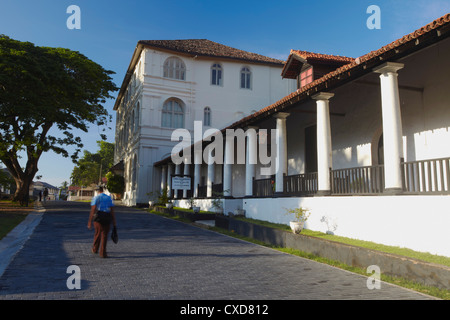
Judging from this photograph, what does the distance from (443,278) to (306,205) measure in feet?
19.7

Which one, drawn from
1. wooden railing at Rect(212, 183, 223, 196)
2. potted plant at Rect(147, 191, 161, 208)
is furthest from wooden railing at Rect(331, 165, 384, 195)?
potted plant at Rect(147, 191, 161, 208)

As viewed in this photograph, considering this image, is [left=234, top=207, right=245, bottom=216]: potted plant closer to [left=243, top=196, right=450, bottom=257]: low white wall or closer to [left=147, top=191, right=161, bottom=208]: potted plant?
[left=243, top=196, right=450, bottom=257]: low white wall

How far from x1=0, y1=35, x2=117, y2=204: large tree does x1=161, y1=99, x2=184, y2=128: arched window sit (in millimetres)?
5409

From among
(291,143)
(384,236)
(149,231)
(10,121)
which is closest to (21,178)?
(10,121)

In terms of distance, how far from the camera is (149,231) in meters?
13.2

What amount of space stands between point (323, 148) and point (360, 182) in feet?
5.53

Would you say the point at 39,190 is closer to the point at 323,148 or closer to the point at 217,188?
the point at 217,188

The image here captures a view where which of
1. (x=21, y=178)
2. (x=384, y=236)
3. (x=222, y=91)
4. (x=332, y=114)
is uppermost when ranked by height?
(x=222, y=91)

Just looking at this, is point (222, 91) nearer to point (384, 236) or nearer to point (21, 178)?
point (21, 178)

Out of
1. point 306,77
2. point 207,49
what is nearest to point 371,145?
point 306,77

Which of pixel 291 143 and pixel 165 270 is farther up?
pixel 291 143

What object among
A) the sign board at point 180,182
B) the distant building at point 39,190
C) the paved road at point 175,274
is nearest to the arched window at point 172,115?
the sign board at point 180,182

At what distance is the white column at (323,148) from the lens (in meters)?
10.9
